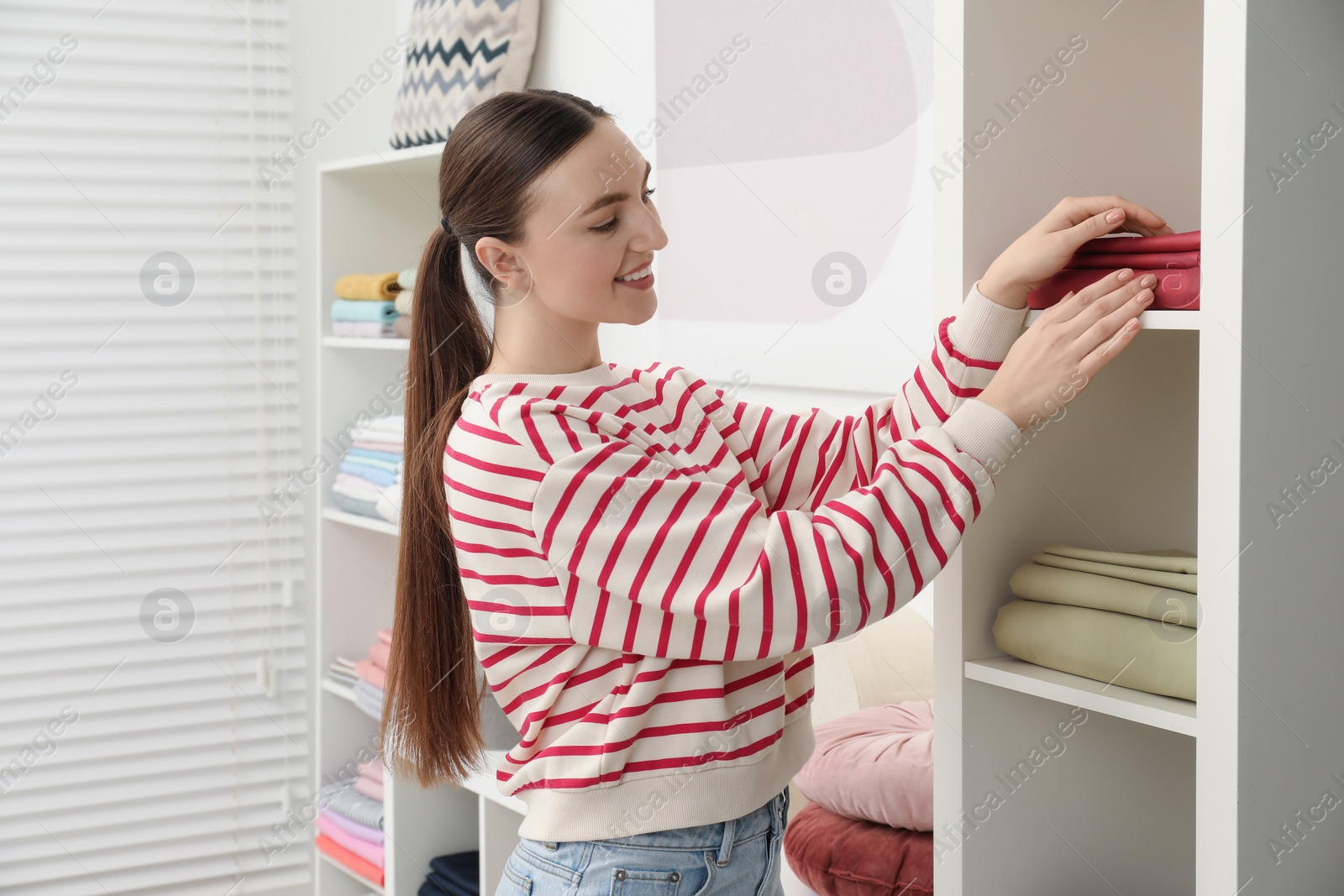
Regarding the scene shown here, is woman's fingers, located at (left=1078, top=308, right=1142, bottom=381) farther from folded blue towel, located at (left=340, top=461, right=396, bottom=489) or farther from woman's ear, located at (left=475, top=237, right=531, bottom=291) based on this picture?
folded blue towel, located at (left=340, top=461, right=396, bottom=489)

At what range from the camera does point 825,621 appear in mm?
921

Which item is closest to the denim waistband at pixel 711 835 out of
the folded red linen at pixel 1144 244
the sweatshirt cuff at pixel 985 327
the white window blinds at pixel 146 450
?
the sweatshirt cuff at pixel 985 327

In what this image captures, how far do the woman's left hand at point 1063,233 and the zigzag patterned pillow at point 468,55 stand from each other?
136 cm

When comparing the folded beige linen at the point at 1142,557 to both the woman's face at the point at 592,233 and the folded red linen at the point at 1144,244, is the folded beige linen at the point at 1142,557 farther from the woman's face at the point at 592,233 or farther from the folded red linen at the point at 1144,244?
the woman's face at the point at 592,233

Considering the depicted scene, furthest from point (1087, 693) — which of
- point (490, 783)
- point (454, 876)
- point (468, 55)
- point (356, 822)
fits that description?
point (356, 822)

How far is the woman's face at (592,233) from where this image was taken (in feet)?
3.46

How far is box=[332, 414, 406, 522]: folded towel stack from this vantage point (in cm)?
223

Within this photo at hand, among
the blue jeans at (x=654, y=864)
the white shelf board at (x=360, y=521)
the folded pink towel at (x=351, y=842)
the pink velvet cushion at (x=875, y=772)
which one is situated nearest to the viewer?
the blue jeans at (x=654, y=864)

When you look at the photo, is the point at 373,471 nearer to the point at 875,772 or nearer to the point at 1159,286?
the point at 875,772

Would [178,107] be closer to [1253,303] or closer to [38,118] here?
[38,118]

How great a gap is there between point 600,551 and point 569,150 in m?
0.38

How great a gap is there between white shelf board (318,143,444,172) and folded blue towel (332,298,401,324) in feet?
0.85

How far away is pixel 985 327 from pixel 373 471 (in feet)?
5.16

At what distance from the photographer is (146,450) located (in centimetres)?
258
